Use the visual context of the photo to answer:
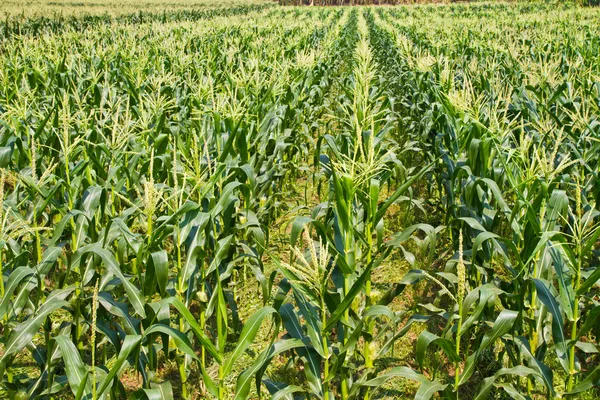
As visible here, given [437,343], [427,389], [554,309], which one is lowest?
[427,389]

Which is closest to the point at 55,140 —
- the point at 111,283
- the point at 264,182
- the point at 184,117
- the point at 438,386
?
the point at 184,117

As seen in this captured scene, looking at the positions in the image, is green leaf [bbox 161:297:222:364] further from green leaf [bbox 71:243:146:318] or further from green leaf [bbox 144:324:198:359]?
green leaf [bbox 71:243:146:318]

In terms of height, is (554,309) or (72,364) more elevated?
Answer: (554,309)

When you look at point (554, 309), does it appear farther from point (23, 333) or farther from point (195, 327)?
point (23, 333)

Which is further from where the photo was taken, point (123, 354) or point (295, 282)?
point (295, 282)

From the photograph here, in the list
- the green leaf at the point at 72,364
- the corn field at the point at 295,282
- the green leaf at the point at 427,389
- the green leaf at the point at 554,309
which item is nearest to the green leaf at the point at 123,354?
the corn field at the point at 295,282

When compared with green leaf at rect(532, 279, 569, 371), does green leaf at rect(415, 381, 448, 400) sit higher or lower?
lower

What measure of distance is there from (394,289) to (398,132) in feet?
21.6

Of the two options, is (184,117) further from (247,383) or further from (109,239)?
(247,383)

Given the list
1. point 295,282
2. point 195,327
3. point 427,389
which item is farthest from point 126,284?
point 427,389

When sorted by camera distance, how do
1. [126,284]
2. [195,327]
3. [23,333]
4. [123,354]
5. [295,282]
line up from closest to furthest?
[123,354] < [195,327] < [295,282] < [23,333] < [126,284]

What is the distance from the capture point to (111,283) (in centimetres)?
341

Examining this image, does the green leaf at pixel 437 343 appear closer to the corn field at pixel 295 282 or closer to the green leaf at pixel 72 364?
the corn field at pixel 295 282

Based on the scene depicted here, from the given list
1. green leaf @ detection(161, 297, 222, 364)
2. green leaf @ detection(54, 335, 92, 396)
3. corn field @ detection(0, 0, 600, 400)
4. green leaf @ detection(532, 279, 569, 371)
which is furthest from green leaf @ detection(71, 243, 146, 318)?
green leaf @ detection(532, 279, 569, 371)
